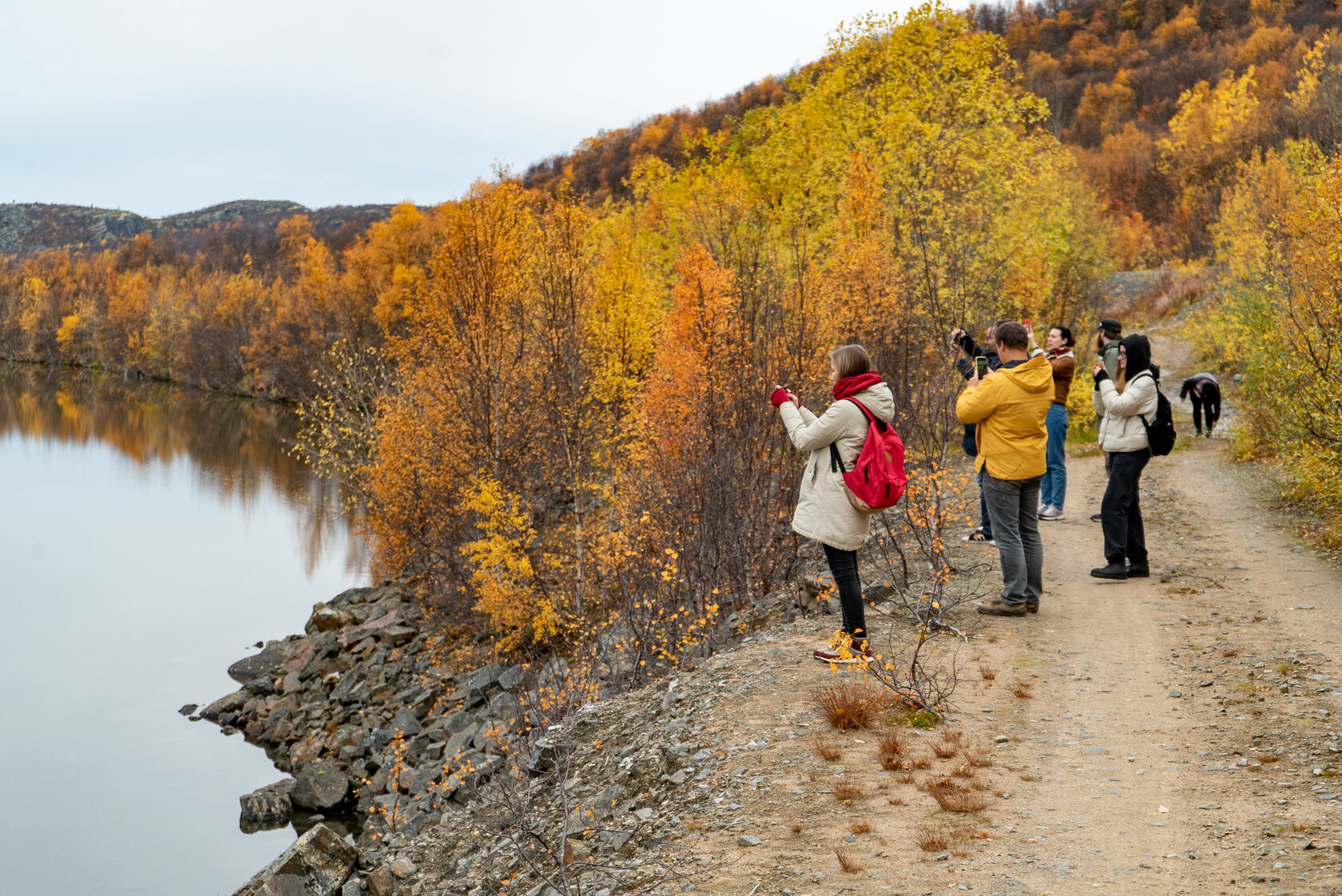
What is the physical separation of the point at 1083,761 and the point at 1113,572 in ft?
12.8

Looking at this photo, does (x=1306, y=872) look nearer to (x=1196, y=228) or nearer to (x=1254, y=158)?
(x=1254, y=158)

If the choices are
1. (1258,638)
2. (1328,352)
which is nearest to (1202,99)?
(1328,352)

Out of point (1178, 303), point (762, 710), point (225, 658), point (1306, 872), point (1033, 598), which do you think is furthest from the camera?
point (1178, 303)

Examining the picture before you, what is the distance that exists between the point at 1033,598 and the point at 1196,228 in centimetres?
5315

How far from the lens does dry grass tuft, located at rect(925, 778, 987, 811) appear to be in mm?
4738

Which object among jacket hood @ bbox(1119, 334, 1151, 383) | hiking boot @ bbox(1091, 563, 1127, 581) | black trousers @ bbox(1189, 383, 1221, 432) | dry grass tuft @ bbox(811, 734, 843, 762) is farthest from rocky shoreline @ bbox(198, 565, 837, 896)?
black trousers @ bbox(1189, 383, 1221, 432)

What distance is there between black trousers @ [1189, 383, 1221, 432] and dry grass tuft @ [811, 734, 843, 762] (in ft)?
54.0

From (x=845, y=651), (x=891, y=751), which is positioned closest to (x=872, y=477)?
(x=845, y=651)

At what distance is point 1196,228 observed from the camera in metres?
51.8

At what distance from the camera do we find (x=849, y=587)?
20.5ft

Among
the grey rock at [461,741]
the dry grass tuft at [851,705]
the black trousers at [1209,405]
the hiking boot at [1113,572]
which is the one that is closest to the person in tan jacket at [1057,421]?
the hiking boot at [1113,572]

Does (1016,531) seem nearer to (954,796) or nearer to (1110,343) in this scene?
(1110,343)

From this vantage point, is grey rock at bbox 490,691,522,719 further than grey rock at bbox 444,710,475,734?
No

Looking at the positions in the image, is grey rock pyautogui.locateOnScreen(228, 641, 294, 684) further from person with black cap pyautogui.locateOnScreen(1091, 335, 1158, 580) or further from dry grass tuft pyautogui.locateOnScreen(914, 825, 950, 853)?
dry grass tuft pyautogui.locateOnScreen(914, 825, 950, 853)
